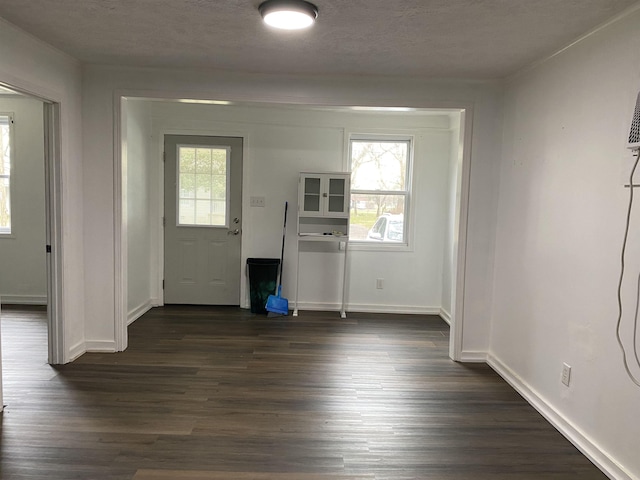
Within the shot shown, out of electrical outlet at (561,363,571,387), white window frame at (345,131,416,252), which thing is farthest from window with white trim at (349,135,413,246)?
electrical outlet at (561,363,571,387)

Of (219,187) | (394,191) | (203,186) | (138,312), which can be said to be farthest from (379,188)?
(138,312)

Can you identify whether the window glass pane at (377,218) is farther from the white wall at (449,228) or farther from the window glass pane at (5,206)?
the window glass pane at (5,206)

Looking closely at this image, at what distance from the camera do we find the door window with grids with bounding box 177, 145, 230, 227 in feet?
16.7

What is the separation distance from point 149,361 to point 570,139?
332cm

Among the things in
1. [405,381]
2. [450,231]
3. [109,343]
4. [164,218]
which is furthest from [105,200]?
[450,231]

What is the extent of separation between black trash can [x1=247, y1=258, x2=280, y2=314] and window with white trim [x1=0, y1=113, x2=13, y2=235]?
9.56ft

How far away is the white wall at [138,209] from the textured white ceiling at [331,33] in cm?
116

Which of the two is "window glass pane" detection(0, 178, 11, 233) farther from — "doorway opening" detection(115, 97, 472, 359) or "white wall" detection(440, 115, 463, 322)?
"white wall" detection(440, 115, 463, 322)

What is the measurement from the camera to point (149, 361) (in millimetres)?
3496

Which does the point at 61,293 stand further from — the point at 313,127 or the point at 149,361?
the point at 313,127

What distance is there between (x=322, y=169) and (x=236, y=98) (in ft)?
5.77

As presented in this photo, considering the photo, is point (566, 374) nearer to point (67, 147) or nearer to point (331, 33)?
point (331, 33)

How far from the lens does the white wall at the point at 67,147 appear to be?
2.86m

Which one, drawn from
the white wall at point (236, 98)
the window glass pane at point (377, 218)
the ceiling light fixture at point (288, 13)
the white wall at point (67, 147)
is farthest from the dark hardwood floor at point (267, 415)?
the ceiling light fixture at point (288, 13)
